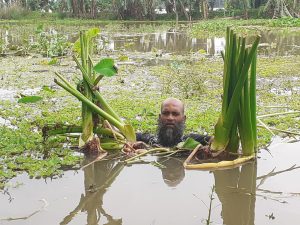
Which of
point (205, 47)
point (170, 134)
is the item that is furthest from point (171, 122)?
point (205, 47)

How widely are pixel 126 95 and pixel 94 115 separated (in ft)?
11.0

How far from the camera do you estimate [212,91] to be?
29.3 feet

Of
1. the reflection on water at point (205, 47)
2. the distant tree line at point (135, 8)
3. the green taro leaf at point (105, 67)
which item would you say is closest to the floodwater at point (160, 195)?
the green taro leaf at point (105, 67)

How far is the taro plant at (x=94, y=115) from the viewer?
5.31 metres

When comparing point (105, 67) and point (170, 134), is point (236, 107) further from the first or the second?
point (105, 67)

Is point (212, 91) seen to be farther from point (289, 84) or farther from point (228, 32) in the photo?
point (228, 32)

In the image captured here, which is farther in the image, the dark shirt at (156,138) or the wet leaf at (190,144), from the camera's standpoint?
the dark shirt at (156,138)

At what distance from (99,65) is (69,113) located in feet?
7.43

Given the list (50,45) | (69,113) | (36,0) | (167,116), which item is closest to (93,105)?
(167,116)

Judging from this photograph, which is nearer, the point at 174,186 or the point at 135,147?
the point at 174,186

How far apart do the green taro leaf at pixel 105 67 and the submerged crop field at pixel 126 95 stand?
658mm

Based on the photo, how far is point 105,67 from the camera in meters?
5.29

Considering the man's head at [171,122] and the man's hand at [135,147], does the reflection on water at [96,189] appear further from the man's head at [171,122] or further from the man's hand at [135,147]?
the man's head at [171,122]

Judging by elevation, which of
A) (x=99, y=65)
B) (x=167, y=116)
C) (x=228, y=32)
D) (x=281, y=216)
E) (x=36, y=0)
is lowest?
(x=281, y=216)
